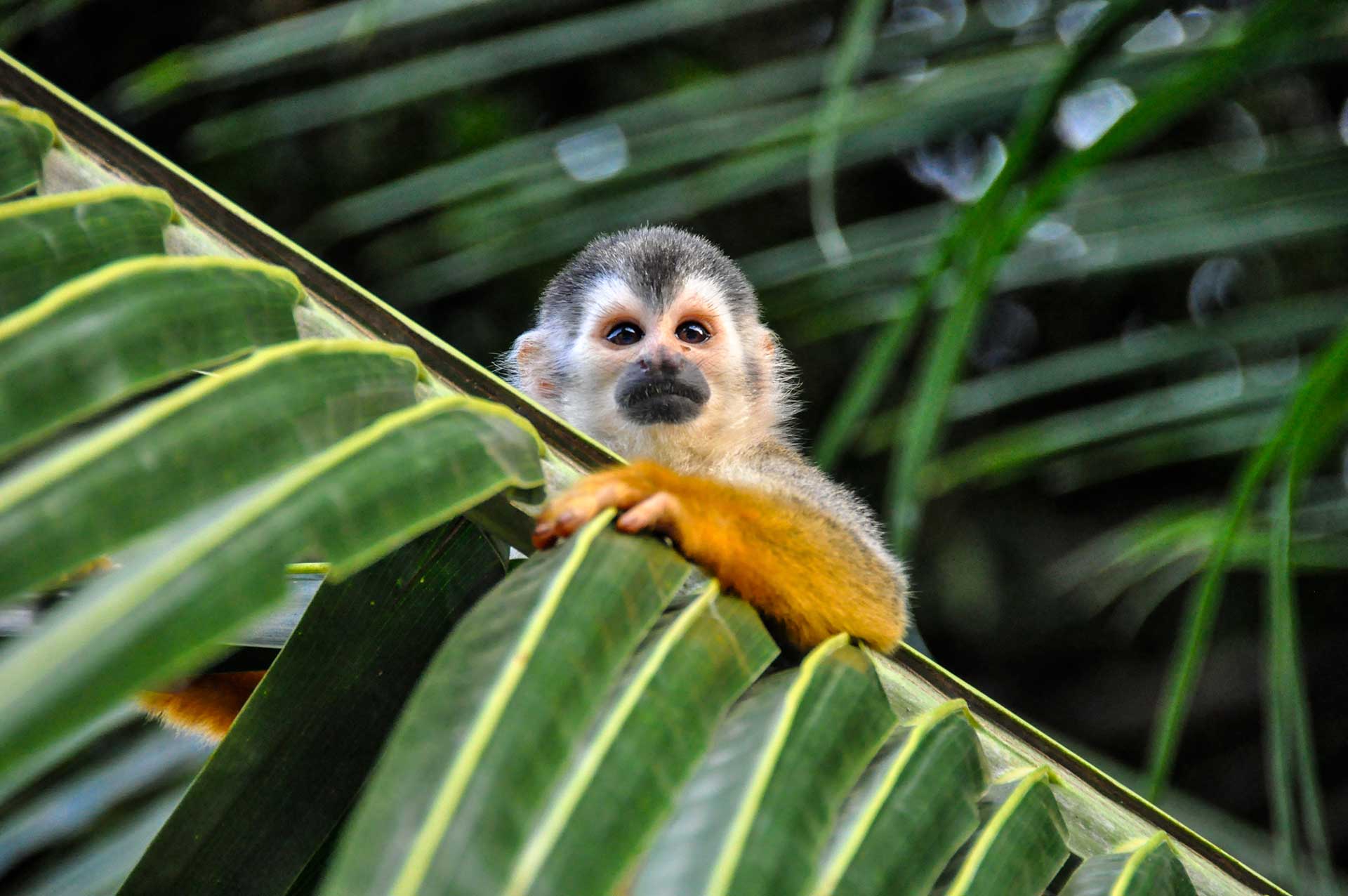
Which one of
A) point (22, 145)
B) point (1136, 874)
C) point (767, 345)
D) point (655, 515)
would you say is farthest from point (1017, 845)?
point (767, 345)

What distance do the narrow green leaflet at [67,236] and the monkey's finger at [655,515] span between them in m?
0.37

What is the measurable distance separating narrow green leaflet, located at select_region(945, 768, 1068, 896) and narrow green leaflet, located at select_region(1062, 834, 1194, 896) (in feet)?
0.11

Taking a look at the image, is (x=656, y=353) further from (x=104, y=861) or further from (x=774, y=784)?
(x=774, y=784)

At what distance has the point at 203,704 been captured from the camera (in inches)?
68.3

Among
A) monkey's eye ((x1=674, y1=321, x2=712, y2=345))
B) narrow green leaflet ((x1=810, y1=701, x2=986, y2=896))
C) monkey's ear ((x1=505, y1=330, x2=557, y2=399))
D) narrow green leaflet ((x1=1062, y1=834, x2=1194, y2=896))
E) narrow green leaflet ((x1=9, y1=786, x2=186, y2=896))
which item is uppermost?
monkey's eye ((x1=674, y1=321, x2=712, y2=345))

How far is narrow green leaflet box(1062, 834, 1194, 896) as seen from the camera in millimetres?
833

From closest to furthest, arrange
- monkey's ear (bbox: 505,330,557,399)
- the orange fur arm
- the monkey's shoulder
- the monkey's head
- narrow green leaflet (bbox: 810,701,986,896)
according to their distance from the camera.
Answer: narrow green leaflet (bbox: 810,701,986,896) < the orange fur arm < the monkey's shoulder < the monkey's head < monkey's ear (bbox: 505,330,557,399)

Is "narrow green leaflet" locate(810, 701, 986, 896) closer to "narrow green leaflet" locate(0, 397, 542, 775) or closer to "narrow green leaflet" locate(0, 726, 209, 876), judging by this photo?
"narrow green leaflet" locate(0, 397, 542, 775)

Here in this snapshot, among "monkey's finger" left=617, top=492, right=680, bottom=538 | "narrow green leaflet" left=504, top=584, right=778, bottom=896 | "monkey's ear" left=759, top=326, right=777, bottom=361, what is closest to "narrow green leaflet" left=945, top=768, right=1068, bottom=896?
"narrow green leaflet" left=504, top=584, right=778, bottom=896

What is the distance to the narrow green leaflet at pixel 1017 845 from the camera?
2.51 ft

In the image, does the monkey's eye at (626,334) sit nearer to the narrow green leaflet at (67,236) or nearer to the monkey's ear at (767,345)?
the monkey's ear at (767,345)

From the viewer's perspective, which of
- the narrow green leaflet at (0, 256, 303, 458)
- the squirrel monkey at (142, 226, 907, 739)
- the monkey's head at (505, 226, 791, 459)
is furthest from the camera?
the monkey's head at (505, 226, 791, 459)

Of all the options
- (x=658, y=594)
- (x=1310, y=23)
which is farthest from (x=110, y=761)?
(x=1310, y=23)

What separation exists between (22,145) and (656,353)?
1.80 m
